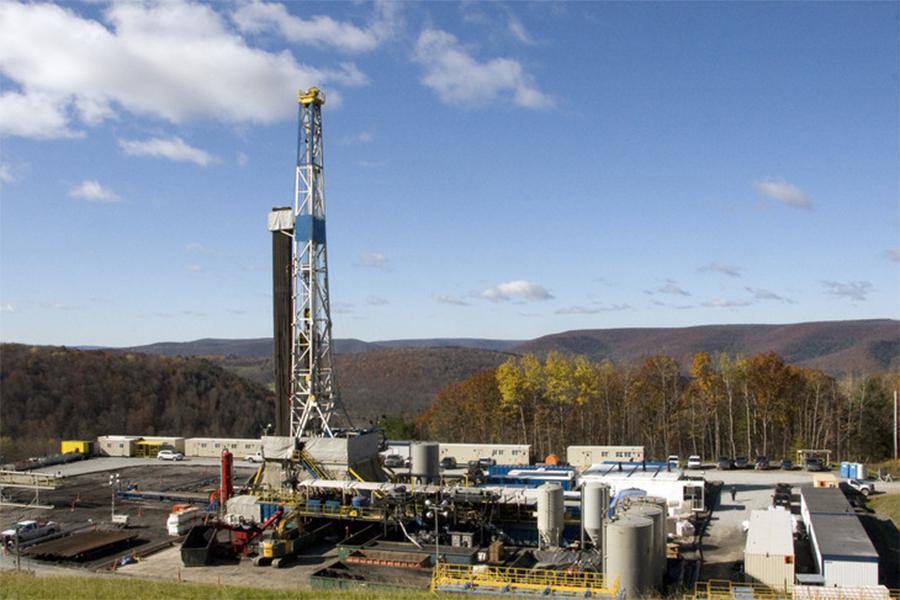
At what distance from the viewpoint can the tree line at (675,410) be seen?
4562 cm

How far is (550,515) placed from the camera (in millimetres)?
19766

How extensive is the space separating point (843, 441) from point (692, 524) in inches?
1108

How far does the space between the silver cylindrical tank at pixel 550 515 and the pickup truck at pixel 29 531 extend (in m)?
14.8

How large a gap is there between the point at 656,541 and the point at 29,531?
17.9 meters

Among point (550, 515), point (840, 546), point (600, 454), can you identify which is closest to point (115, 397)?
point (600, 454)

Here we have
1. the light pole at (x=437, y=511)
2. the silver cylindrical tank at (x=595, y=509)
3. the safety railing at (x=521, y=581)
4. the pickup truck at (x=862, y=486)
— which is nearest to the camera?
the safety railing at (x=521, y=581)

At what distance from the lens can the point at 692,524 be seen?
2262 cm

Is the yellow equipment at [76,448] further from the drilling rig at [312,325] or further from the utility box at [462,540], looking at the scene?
the utility box at [462,540]

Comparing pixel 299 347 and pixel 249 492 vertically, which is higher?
pixel 299 347

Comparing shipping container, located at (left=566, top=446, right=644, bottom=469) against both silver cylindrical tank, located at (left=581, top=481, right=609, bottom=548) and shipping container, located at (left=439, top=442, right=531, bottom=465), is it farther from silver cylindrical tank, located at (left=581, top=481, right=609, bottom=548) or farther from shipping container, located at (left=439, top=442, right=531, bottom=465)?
silver cylindrical tank, located at (left=581, top=481, right=609, bottom=548)

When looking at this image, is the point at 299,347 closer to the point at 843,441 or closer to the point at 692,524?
the point at 692,524

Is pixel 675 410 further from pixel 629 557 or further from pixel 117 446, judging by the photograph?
pixel 629 557

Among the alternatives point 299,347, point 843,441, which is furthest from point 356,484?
point 843,441

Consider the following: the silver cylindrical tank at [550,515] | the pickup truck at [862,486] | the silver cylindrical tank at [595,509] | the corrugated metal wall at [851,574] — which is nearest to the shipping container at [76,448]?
the silver cylindrical tank at [550,515]
